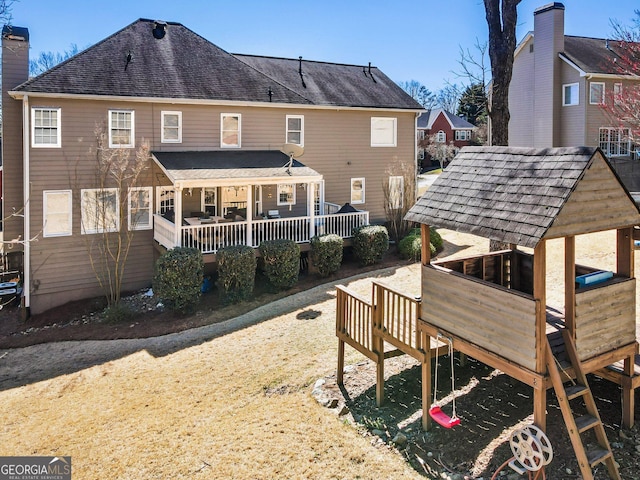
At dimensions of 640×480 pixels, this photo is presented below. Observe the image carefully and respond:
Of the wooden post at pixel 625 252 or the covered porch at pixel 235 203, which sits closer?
the wooden post at pixel 625 252

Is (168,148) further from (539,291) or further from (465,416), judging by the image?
(539,291)

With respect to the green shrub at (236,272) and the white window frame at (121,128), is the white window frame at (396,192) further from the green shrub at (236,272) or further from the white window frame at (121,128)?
the white window frame at (121,128)

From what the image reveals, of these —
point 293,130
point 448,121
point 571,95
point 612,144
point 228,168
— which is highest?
point 448,121

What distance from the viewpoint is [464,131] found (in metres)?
53.8

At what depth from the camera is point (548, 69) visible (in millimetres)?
27703

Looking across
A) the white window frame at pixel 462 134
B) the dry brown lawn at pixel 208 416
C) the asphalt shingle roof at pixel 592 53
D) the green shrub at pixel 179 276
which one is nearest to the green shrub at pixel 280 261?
the green shrub at pixel 179 276

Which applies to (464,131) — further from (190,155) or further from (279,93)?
(190,155)

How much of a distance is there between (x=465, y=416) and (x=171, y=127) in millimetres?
14591

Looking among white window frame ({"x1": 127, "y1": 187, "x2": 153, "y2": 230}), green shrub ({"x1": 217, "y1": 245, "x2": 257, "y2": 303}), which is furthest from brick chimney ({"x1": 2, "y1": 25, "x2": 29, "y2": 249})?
green shrub ({"x1": 217, "y1": 245, "x2": 257, "y2": 303})

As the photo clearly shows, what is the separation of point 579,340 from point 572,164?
2209 millimetres

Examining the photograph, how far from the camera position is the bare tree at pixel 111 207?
52.7 ft

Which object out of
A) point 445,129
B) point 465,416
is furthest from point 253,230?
point 445,129

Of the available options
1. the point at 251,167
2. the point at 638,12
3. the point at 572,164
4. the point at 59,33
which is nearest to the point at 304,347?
the point at 572,164

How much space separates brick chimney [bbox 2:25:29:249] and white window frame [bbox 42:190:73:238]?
153cm
